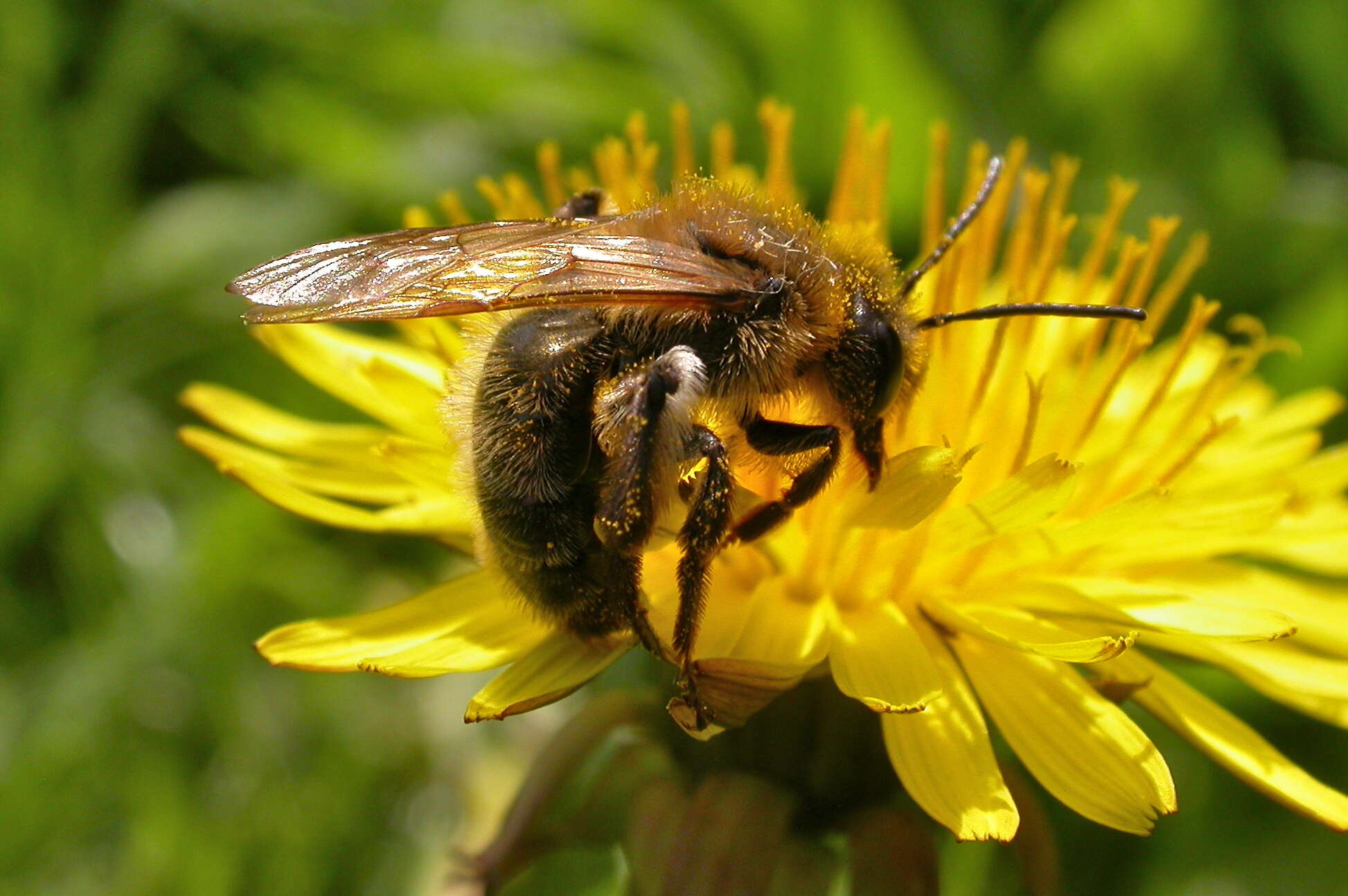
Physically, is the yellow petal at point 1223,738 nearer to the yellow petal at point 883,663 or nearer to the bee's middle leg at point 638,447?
the yellow petal at point 883,663

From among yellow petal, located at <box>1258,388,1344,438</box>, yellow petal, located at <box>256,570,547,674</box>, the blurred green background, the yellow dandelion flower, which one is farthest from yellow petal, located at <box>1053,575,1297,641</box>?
the blurred green background

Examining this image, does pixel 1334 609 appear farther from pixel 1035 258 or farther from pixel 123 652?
pixel 123 652

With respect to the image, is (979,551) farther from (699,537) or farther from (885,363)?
(699,537)

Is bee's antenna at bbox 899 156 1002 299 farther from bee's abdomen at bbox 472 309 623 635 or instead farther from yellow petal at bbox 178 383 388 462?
yellow petal at bbox 178 383 388 462

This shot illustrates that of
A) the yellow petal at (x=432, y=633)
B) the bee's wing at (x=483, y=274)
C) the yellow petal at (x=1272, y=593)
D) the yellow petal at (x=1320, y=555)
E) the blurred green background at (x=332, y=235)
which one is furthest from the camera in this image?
the blurred green background at (x=332, y=235)

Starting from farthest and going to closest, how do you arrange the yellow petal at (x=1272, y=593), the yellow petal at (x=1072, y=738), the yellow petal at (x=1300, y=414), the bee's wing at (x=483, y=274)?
1. the yellow petal at (x=1300, y=414)
2. the yellow petal at (x=1272, y=593)
3. the yellow petal at (x=1072, y=738)
4. the bee's wing at (x=483, y=274)

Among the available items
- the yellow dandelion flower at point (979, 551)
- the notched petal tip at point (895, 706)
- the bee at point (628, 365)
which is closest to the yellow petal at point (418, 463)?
the yellow dandelion flower at point (979, 551)
